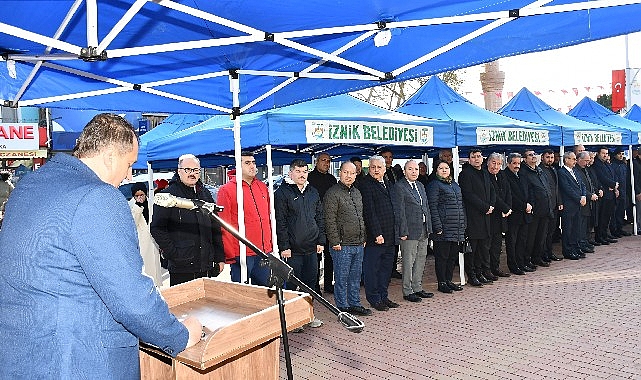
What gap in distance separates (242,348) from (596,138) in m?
11.4

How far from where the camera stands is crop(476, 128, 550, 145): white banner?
852 cm

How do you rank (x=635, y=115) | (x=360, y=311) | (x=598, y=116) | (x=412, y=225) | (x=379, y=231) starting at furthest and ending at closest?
(x=635, y=115) → (x=598, y=116) → (x=412, y=225) → (x=379, y=231) → (x=360, y=311)

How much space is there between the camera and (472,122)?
855cm

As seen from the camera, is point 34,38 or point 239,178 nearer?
point 34,38

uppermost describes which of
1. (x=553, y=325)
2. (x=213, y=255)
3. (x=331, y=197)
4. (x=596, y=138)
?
(x=596, y=138)

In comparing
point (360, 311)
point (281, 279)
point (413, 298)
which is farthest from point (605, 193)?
point (281, 279)

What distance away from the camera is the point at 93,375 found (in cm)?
186

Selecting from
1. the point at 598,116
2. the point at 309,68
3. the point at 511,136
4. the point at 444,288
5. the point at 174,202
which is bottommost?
the point at 444,288

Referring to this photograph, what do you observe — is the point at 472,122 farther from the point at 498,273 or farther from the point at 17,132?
the point at 17,132

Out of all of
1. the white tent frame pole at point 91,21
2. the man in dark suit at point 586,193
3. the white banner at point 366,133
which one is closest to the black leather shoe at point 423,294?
the white banner at point 366,133

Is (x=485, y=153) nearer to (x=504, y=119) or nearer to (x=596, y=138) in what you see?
(x=596, y=138)

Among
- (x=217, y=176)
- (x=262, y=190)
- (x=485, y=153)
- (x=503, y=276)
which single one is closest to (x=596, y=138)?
(x=485, y=153)

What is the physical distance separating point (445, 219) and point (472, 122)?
191cm

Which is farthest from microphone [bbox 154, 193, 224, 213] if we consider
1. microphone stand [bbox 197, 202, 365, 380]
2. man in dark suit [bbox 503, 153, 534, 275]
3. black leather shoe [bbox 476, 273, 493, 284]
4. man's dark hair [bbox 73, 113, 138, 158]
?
man in dark suit [bbox 503, 153, 534, 275]
